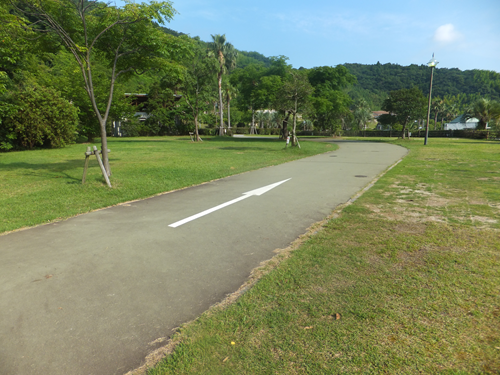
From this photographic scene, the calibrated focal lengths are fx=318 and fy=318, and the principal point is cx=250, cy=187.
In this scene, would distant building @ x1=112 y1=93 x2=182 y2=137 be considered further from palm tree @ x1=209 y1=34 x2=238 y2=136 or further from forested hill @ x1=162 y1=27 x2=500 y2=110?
forested hill @ x1=162 y1=27 x2=500 y2=110

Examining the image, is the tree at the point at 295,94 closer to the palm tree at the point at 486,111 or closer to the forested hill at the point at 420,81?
the palm tree at the point at 486,111

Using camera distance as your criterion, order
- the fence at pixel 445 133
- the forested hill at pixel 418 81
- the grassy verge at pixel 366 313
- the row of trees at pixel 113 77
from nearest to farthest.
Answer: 1. the grassy verge at pixel 366 313
2. the row of trees at pixel 113 77
3. the fence at pixel 445 133
4. the forested hill at pixel 418 81

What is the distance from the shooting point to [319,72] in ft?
144

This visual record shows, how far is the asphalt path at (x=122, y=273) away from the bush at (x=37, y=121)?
18.9 meters

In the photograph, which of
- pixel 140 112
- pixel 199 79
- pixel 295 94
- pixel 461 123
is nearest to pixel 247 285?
pixel 295 94

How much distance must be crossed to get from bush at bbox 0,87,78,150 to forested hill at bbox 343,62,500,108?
117110 millimetres

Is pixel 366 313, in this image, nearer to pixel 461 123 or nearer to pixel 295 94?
pixel 295 94

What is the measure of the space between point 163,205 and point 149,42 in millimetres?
5792

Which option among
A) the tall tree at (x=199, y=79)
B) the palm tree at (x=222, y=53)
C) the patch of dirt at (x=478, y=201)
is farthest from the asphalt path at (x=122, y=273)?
the palm tree at (x=222, y=53)

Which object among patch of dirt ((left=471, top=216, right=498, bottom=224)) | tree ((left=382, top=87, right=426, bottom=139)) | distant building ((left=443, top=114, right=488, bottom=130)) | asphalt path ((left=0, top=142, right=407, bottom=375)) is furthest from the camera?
distant building ((left=443, top=114, right=488, bottom=130))

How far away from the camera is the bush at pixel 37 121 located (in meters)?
21.5

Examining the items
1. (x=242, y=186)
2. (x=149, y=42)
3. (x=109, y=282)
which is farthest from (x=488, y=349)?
(x=149, y=42)

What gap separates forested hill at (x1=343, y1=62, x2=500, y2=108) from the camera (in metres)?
123

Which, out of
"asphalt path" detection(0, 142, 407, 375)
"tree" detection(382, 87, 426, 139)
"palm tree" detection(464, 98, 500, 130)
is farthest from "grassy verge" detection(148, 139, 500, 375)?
"palm tree" detection(464, 98, 500, 130)
